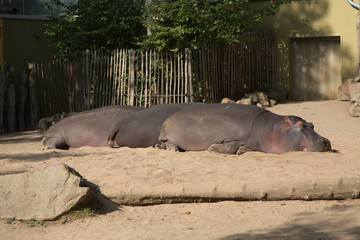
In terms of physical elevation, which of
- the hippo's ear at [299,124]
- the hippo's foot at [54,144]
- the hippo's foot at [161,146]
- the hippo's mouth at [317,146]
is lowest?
the hippo's foot at [54,144]

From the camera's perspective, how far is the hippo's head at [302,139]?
269 inches

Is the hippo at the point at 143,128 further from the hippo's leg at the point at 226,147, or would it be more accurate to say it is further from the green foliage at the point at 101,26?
the green foliage at the point at 101,26

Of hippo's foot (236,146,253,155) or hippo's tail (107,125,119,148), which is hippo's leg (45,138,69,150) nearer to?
hippo's tail (107,125,119,148)

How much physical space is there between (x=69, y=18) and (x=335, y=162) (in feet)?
37.4

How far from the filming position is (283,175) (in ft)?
18.4

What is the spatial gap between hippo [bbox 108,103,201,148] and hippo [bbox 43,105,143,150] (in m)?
0.42

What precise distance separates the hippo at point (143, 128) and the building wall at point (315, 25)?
8.45 metres

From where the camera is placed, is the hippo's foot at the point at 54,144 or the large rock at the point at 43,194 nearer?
the large rock at the point at 43,194

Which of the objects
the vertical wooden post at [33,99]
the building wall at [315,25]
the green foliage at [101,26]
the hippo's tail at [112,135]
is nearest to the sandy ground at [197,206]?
the hippo's tail at [112,135]

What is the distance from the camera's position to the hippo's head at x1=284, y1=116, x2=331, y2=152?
6.83 metres

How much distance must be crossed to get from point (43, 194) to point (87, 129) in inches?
152

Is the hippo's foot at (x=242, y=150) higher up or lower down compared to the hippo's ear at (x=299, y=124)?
lower down

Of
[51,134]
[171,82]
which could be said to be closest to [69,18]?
[171,82]

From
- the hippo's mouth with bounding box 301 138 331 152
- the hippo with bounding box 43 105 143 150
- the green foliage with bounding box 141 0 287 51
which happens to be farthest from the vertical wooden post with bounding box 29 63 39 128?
the hippo's mouth with bounding box 301 138 331 152
